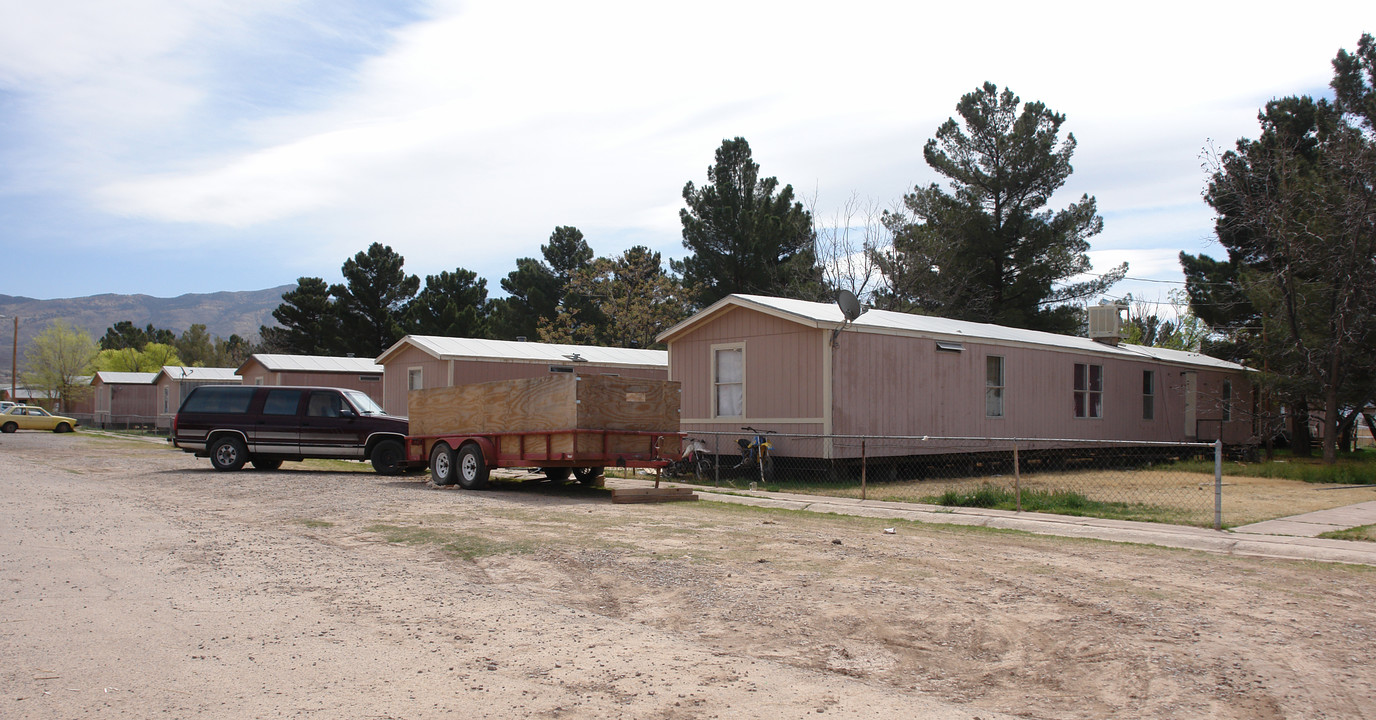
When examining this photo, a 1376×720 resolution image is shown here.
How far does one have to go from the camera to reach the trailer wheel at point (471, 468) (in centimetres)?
1486

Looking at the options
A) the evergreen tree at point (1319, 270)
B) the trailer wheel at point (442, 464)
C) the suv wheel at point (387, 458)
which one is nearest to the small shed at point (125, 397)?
the suv wheel at point (387, 458)

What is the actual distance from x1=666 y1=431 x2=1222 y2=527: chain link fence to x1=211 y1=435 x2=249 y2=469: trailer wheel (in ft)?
27.5

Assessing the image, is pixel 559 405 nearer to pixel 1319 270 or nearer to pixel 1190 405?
pixel 1319 270

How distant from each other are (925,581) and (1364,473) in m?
16.1

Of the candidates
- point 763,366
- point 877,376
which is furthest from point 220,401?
point 877,376

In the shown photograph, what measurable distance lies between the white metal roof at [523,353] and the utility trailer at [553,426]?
10349mm

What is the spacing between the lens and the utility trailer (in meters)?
13.5

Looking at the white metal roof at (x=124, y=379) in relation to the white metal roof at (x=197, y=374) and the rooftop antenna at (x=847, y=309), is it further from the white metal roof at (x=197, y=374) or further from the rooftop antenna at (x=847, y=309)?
the rooftop antenna at (x=847, y=309)

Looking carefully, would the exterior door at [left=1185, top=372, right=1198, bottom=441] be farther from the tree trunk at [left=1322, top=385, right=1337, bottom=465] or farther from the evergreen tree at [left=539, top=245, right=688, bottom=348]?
the evergreen tree at [left=539, top=245, right=688, bottom=348]

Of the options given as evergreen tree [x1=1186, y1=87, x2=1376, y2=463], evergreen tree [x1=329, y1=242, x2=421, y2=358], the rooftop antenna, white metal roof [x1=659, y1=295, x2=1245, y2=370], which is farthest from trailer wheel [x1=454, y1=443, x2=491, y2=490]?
evergreen tree [x1=329, y1=242, x2=421, y2=358]

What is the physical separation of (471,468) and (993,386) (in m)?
11.0

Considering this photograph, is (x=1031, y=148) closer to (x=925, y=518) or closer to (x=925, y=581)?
(x=925, y=518)

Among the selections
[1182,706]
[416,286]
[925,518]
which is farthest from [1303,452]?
[416,286]

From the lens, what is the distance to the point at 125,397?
5188cm
